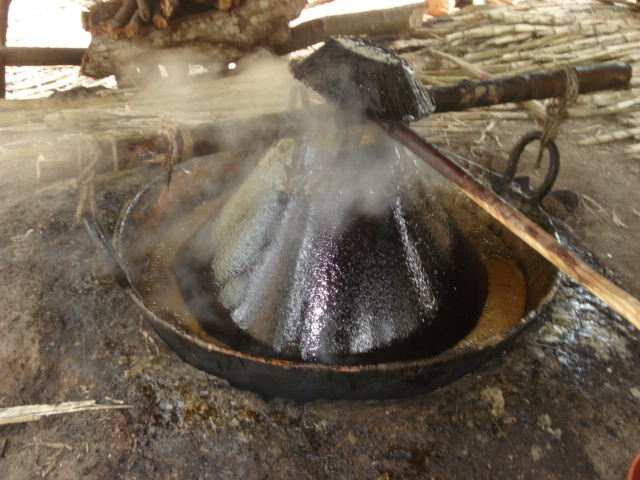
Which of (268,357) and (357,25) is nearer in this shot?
(268,357)

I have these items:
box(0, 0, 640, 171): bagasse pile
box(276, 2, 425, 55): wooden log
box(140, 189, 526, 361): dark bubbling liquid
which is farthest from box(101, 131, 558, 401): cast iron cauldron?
box(276, 2, 425, 55): wooden log

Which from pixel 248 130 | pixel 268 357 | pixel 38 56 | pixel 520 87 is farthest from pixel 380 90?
pixel 38 56

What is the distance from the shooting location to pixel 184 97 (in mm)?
5062

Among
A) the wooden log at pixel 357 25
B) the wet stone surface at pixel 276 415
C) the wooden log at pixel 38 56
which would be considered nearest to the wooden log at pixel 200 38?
the wooden log at pixel 38 56

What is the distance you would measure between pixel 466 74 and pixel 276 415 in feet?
17.6

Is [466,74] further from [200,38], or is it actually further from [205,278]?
[205,278]

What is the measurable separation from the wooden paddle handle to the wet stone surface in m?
0.96

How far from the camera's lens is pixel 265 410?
6.91 ft

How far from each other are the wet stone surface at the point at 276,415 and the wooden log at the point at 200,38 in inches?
125

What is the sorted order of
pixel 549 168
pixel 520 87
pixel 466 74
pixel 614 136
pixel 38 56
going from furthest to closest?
pixel 466 74 → pixel 614 136 → pixel 38 56 → pixel 549 168 → pixel 520 87

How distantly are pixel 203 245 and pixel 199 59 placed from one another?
3.63m

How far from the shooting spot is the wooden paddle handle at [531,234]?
1.27 meters

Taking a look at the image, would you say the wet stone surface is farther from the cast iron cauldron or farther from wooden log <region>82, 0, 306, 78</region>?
wooden log <region>82, 0, 306, 78</region>

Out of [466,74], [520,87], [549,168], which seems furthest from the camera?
[466,74]
